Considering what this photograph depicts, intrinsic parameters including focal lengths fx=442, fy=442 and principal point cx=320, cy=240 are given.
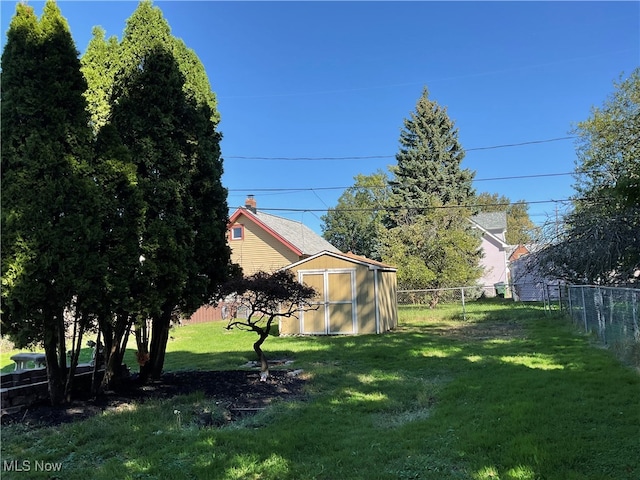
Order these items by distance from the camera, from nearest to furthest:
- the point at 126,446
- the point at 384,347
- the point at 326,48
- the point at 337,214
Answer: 1. the point at 126,446
2. the point at 384,347
3. the point at 326,48
4. the point at 337,214

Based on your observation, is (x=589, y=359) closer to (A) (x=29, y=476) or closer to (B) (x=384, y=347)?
(B) (x=384, y=347)

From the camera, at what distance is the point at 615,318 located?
7.99m

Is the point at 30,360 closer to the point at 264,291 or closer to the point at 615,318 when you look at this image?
the point at 264,291

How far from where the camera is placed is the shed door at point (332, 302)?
13.8 metres

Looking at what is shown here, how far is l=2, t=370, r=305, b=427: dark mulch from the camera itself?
16.5 ft

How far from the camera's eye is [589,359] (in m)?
7.21

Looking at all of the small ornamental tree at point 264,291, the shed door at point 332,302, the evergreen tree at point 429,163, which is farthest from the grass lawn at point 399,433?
the evergreen tree at point 429,163

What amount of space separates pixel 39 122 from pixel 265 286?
3692 millimetres

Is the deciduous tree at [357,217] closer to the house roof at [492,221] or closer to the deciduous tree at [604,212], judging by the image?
the house roof at [492,221]

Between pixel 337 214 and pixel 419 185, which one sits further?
pixel 337 214

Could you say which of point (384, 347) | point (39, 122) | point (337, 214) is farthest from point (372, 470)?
point (337, 214)

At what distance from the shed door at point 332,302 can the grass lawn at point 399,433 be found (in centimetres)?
610

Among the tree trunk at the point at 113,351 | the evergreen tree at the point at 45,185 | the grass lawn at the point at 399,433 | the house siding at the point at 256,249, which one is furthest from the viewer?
the house siding at the point at 256,249

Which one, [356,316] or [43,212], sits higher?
[43,212]
